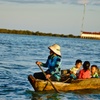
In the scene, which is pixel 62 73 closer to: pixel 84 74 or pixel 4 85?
pixel 84 74

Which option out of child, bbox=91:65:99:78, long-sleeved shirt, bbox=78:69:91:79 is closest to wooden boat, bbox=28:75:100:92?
long-sleeved shirt, bbox=78:69:91:79

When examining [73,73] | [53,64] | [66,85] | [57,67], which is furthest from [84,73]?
[53,64]

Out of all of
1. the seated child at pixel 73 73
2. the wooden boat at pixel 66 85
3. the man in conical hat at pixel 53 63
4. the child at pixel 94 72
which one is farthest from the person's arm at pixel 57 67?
the child at pixel 94 72

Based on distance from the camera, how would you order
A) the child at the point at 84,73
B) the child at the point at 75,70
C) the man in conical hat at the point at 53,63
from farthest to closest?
the child at the point at 84,73
the child at the point at 75,70
the man in conical hat at the point at 53,63

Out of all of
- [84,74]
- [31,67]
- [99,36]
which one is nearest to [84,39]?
[99,36]

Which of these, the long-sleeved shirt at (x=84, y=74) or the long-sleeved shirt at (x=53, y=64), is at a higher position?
the long-sleeved shirt at (x=53, y=64)

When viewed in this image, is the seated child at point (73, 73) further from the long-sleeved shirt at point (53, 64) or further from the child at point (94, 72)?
the long-sleeved shirt at point (53, 64)

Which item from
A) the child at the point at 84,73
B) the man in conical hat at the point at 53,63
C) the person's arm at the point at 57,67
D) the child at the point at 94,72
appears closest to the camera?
the man in conical hat at the point at 53,63

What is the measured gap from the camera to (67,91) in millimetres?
15422

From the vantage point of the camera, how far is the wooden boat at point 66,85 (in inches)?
569

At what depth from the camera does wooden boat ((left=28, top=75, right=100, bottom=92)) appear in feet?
47.4

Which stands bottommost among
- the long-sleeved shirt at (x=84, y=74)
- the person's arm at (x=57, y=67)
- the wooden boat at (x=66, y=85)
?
the wooden boat at (x=66, y=85)

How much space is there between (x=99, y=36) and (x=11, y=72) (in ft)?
338

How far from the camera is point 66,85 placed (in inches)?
598
